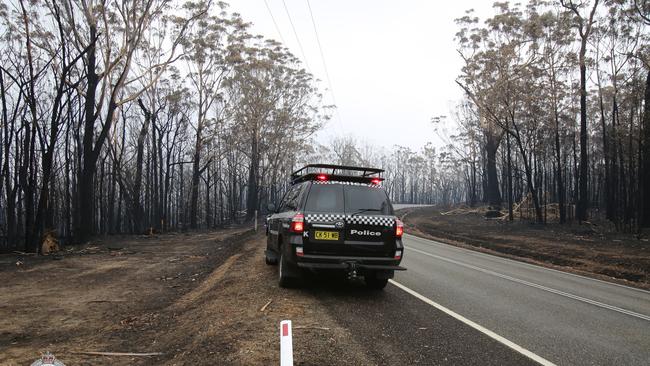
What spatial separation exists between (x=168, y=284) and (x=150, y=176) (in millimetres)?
40531

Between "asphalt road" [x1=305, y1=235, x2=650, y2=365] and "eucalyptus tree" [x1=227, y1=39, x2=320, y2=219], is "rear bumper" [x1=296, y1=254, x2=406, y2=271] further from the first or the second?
"eucalyptus tree" [x1=227, y1=39, x2=320, y2=219]

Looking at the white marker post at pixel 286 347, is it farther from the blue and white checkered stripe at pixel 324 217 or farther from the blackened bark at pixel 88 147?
the blackened bark at pixel 88 147

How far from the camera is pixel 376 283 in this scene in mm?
8594

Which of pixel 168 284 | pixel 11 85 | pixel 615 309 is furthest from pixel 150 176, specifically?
pixel 615 309

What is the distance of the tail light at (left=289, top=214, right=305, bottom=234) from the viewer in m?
7.45

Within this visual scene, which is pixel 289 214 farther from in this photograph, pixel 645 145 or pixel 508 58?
pixel 508 58

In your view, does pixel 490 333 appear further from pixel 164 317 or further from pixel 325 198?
pixel 164 317

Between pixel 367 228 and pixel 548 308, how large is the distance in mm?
3553

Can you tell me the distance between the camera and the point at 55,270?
13.3 meters

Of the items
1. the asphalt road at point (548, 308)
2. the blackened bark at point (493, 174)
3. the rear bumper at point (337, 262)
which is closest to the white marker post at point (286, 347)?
the asphalt road at point (548, 308)

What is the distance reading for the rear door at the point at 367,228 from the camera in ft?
24.8

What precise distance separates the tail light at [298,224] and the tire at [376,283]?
198cm

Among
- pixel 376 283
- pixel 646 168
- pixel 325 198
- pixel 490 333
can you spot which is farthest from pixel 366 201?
pixel 646 168

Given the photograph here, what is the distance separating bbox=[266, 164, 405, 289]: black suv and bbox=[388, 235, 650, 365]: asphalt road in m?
1.02
